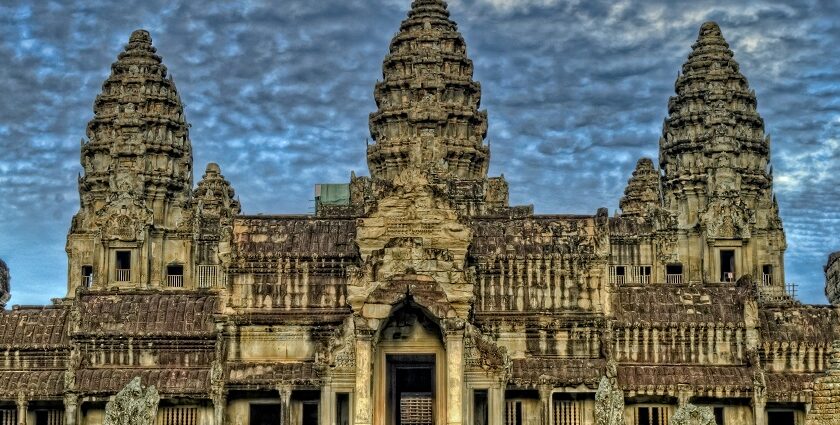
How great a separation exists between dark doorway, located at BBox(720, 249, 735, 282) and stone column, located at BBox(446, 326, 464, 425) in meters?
34.6

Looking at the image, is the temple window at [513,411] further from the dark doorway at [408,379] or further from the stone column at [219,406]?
the stone column at [219,406]

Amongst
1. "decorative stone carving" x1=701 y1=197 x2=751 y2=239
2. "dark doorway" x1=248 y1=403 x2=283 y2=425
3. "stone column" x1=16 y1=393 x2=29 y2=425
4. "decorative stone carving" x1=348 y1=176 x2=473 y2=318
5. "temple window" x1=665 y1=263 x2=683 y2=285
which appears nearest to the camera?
"decorative stone carving" x1=348 y1=176 x2=473 y2=318

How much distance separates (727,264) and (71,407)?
1560 inches

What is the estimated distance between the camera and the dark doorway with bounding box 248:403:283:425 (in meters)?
44.2

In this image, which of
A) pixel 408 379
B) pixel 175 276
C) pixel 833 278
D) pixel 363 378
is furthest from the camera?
pixel 833 278

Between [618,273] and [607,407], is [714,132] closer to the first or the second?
[618,273]

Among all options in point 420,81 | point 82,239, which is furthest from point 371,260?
point 82,239

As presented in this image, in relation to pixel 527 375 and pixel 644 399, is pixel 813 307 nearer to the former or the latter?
pixel 644 399

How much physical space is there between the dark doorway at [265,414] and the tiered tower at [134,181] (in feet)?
94.6

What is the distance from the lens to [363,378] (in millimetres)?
38344

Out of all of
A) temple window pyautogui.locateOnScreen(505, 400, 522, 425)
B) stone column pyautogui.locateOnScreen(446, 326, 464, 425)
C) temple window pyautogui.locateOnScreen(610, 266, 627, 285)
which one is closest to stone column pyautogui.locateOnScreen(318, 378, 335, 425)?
stone column pyautogui.locateOnScreen(446, 326, 464, 425)

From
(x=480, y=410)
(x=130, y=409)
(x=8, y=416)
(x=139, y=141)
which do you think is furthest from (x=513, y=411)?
(x=139, y=141)

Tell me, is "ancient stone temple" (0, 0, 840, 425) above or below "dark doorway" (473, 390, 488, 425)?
above

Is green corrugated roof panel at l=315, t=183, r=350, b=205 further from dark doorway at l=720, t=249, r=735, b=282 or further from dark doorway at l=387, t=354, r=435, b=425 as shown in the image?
dark doorway at l=387, t=354, r=435, b=425
